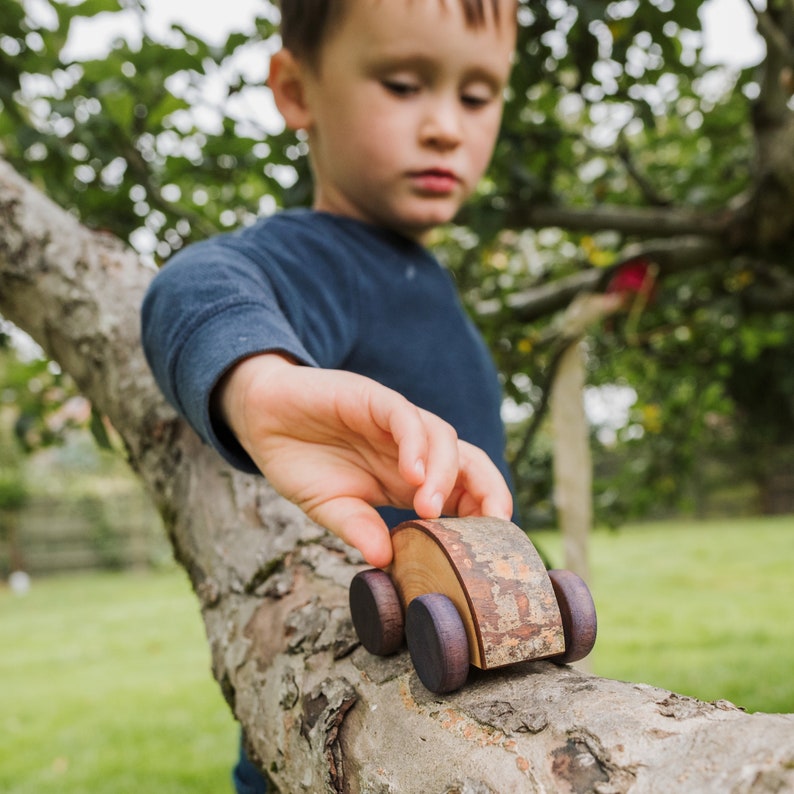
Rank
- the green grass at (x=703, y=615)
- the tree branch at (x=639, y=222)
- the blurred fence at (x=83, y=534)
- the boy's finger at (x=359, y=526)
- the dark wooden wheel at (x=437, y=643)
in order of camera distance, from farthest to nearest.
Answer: the blurred fence at (x=83, y=534) < the green grass at (x=703, y=615) < the tree branch at (x=639, y=222) < the boy's finger at (x=359, y=526) < the dark wooden wheel at (x=437, y=643)

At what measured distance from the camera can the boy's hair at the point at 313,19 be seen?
1.26 metres

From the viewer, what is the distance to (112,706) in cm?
541

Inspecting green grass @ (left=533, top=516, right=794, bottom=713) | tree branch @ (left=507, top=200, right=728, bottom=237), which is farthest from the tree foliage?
green grass @ (left=533, top=516, right=794, bottom=713)

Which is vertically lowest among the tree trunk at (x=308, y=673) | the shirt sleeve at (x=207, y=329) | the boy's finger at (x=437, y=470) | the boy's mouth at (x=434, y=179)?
the tree trunk at (x=308, y=673)

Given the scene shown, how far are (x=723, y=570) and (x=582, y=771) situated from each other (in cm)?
916

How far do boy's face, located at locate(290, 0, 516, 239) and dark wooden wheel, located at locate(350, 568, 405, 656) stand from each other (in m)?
0.71

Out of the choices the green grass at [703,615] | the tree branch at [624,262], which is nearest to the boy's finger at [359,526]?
the tree branch at [624,262]

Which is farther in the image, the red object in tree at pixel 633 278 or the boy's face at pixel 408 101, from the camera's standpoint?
the red object in tree at pixel 633 278

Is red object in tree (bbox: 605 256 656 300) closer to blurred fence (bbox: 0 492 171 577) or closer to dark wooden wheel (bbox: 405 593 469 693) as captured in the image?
dark wooden wheel (bbox: 405 593 469 693)

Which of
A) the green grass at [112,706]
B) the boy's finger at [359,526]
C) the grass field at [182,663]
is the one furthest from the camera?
the grass field at [182,663]

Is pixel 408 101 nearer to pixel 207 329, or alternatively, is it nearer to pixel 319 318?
pixel 319 318

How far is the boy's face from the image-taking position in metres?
1.25

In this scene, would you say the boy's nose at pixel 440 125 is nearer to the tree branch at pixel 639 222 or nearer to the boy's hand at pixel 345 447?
the boy's hand at pixel 345 447

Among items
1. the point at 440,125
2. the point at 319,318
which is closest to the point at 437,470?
the point at 319,318
